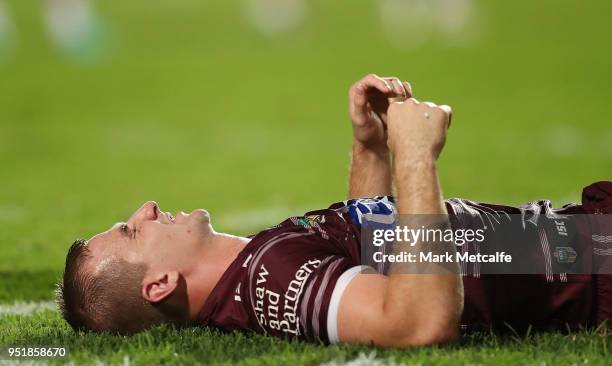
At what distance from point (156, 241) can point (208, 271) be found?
247 millimetres

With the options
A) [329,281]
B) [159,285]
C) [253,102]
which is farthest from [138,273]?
[253,102]

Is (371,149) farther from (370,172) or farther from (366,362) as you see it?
(366,362)

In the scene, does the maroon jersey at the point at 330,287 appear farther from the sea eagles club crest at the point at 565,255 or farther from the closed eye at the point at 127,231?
the closed eye at the point at 127,231

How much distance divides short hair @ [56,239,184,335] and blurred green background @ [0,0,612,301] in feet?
4.94

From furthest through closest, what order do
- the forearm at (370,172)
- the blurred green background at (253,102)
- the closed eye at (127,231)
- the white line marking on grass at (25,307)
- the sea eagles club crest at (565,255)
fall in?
the blurred green background at (253,102), the white line marking on grass at (25,307), the forearm at (370,172), the closed eye at (127,231), the sea eagles club crest at (565,255)

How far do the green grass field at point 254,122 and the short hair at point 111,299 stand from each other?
0.41 feet

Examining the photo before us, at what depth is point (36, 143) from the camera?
1753 centimetres

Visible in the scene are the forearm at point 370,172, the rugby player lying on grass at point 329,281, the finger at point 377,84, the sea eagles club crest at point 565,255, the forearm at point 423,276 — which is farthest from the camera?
the forearm at point 370,172

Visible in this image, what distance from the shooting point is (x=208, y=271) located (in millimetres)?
4234

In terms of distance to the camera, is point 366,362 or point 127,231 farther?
point 127,231

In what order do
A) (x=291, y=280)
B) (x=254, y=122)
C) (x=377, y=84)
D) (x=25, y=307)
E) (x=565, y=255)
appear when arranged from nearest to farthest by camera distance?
(x=291, y=280), (x=565, y=255), (x=377, y=84), (x=25, y=307), (x=254, y=122)

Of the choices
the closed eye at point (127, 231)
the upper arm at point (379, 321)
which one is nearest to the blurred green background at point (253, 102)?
the closed eye at point (127, 231)

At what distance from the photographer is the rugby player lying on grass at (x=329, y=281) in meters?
3.70

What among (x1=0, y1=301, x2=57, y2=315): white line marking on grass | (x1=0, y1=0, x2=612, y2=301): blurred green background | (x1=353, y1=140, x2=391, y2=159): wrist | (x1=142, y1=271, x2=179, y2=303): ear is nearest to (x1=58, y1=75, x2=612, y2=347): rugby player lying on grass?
(x1=142, y1=271, x2=179, y2=303): ear
